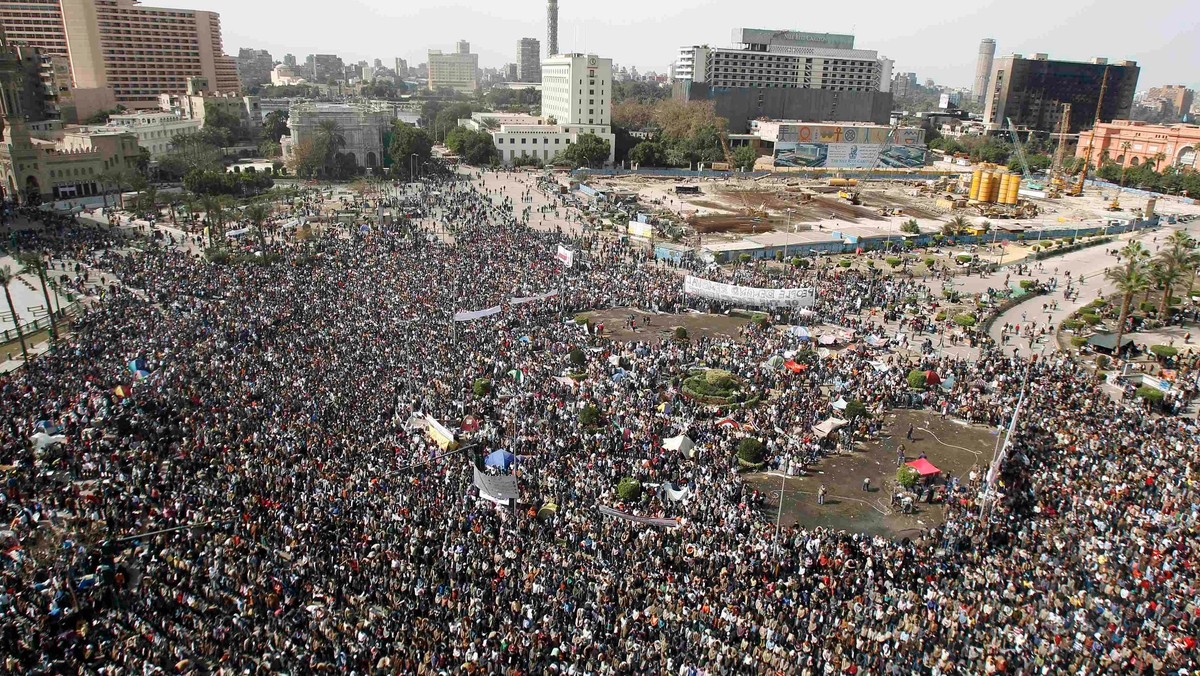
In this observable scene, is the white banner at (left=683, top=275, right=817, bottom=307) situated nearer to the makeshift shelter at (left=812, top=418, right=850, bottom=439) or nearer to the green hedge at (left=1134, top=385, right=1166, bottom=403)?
the makeshift shelter at (left=812, top=418, right=850, bottom=439)

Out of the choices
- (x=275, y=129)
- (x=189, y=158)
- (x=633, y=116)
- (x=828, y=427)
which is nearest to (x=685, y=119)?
(x=633, y=116)

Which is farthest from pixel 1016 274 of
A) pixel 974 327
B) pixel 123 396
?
pixel 123 396

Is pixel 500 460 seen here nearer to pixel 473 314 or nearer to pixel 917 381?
pixel 473 314

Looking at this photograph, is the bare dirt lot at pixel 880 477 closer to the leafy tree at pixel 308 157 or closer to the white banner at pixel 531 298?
Answer: the white banner at pixel 531 298

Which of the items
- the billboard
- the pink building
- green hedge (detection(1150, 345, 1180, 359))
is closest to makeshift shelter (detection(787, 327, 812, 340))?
green hedge (detection(1150, 345, 1180, 359))

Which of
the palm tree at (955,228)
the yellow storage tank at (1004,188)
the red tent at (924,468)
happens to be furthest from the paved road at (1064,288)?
the red tent at (924,468)
